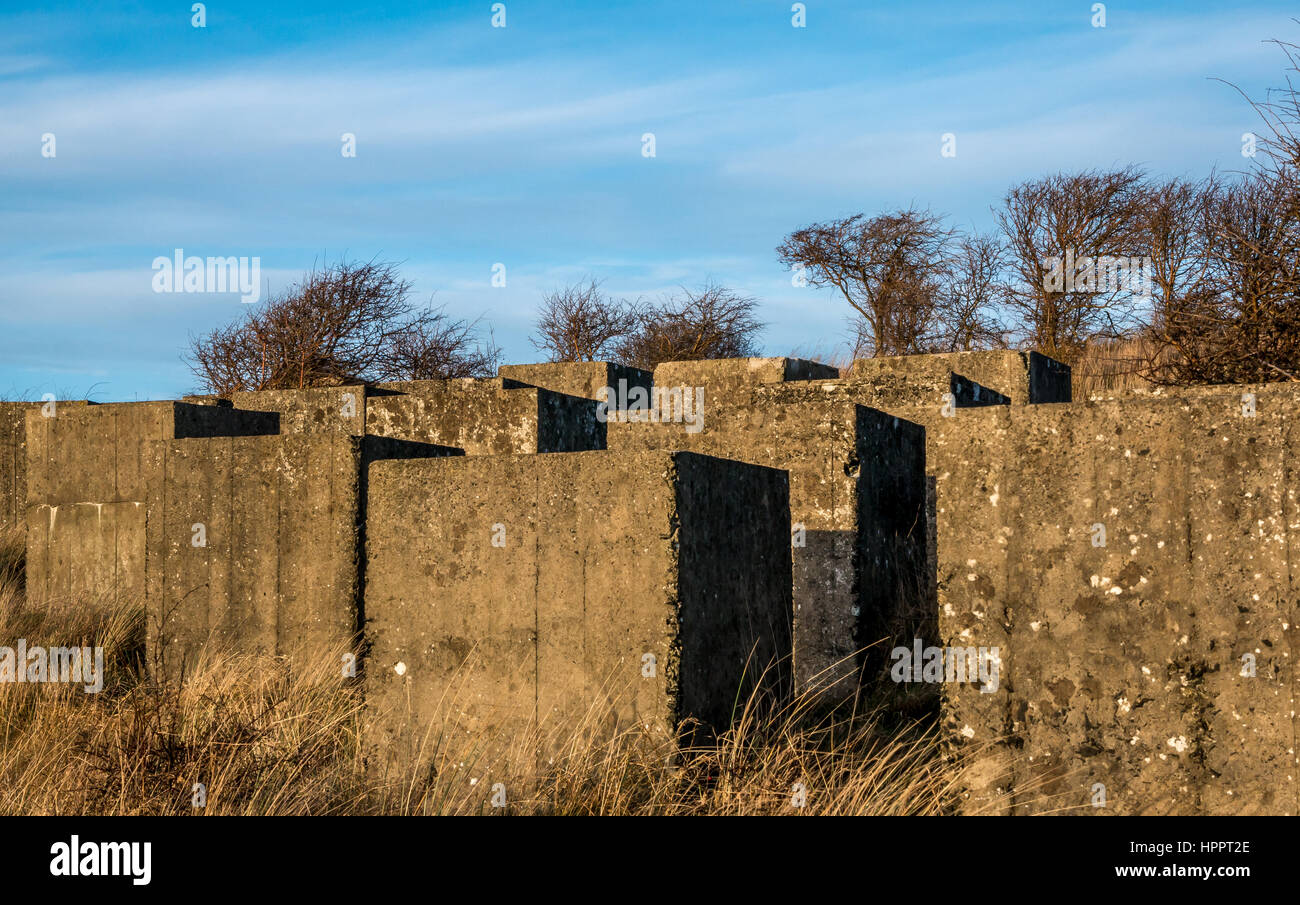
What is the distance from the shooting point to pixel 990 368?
8.24m

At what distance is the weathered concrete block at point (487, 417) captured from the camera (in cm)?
832

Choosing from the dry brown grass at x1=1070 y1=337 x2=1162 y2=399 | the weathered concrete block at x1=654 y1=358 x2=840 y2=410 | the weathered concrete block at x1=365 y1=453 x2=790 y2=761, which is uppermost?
the dry brown grass at x1=1070 y1=337 x2=1162 y2=399

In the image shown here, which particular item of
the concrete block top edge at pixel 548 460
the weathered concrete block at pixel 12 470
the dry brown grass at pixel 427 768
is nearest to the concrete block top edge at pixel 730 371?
the concrete block top edge at pixel 548 460

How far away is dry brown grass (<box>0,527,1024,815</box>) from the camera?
4047mm

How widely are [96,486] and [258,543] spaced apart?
323 centimetres

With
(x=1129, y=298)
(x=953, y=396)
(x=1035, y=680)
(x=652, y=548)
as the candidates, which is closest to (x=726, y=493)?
(x=652, y=548)

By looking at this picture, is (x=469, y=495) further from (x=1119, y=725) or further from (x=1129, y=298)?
(x=1129, y=298)

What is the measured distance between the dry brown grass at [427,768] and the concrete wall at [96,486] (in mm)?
3195

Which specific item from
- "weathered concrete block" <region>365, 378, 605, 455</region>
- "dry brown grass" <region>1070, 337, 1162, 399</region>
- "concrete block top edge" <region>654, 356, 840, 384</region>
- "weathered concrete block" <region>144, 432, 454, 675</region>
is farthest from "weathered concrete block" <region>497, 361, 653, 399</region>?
"dry brown grass" <region>1070, 337, 1162, 399</region>

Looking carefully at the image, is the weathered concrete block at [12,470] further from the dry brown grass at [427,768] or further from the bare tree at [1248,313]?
the bare tree at [1248,313]

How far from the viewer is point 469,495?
4812 mm

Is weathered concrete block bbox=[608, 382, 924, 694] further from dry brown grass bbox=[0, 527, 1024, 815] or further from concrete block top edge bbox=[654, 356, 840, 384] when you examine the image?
concrete block top edge bbox=[654, 356, 840, 384]

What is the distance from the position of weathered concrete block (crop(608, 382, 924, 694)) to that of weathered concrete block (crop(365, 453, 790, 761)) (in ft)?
4.94

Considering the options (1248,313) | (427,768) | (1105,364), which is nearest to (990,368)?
(1248,313)
